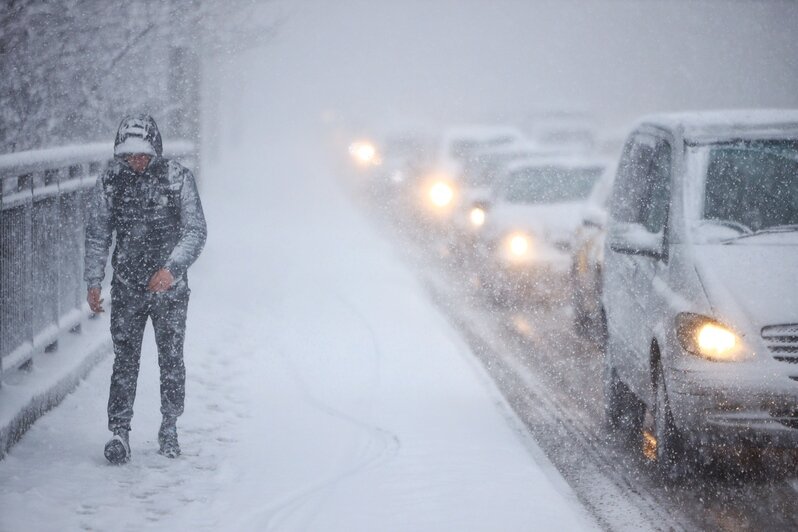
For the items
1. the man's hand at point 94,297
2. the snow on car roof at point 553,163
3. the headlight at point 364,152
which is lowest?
the man's hand at point 94,297

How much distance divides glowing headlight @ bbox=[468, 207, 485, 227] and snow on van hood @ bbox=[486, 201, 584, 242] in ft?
1.98

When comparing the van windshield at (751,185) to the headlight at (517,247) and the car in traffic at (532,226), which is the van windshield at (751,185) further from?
the headlight at (517,247)

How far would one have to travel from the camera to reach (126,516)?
5.63 metres

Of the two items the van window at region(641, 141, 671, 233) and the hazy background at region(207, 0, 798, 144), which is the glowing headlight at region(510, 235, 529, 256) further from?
the hazy background at region(207, 0, 798, 144)

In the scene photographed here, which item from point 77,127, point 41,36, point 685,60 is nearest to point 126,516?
point 41,36

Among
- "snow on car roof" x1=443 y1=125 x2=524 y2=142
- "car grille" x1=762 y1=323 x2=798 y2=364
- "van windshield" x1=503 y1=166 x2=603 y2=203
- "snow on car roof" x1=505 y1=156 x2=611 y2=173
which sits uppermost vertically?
"snow on car roof" x1=443 y1=125 x2=524 y2=142

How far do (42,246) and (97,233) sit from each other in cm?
171

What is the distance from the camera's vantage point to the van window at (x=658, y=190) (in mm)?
7723

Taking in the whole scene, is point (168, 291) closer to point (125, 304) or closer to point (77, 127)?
point (125, 304)

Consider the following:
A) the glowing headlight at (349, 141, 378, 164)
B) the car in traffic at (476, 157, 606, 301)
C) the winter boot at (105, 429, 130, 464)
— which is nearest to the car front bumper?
the winter boot at (105, 429, 130, 464)

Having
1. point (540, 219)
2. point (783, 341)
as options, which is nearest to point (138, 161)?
point (783, 341)

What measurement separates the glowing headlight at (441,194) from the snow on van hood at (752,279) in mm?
15018

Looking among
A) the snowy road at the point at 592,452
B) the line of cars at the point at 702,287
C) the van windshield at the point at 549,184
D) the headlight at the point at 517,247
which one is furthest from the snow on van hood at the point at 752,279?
the van windshield at the point at 549,184

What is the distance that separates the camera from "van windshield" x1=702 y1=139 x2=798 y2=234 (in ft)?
23.9
